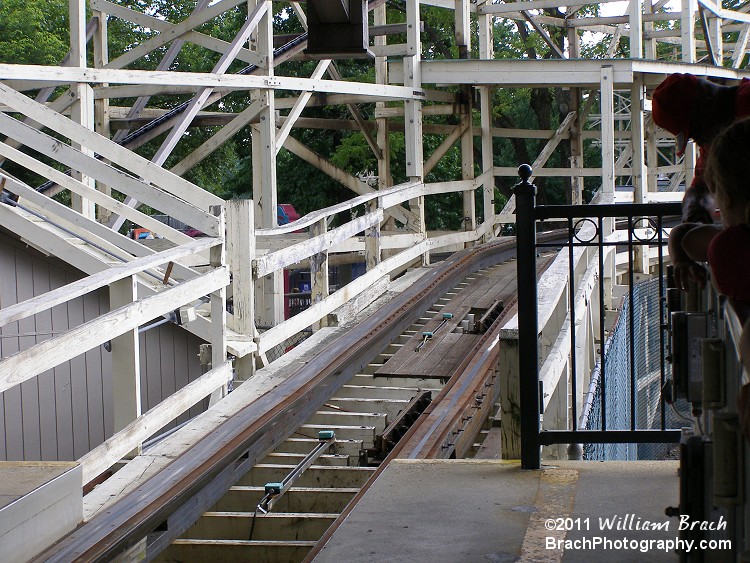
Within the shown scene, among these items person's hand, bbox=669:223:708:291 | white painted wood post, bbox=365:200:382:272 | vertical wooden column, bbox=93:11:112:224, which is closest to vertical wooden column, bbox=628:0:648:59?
white painted wood post, bbox=365:200:382:272

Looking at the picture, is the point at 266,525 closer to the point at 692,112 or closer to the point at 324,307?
the point at 692,112

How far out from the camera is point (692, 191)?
3664 mm

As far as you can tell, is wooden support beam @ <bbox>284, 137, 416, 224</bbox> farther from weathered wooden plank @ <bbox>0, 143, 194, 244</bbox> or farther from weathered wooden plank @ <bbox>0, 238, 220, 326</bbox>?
weathered wooden plank @ <bbox>0, 238, 220, 326</bbox>

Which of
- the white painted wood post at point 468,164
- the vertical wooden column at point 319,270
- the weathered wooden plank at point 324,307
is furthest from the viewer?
the white painted wood post at point 468,164

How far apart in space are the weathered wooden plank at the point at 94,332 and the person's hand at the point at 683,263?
2.87m

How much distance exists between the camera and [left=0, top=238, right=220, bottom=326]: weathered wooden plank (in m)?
4.65

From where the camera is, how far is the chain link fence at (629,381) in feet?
23.8

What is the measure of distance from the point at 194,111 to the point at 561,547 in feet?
27.2

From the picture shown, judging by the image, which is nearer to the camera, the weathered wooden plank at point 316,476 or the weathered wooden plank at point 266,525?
the weathered wooden plank at point 266,525

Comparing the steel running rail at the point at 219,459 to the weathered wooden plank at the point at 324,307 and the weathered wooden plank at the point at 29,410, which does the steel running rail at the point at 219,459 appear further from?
the weathered wooden plank at the point at 29,410

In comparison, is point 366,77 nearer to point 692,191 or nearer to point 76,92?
point 76,92

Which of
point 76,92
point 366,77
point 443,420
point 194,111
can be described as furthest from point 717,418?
point 366,77

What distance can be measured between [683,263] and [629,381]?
653cm

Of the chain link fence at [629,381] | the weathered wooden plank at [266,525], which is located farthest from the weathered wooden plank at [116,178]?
the chain link fence at [629,381]
